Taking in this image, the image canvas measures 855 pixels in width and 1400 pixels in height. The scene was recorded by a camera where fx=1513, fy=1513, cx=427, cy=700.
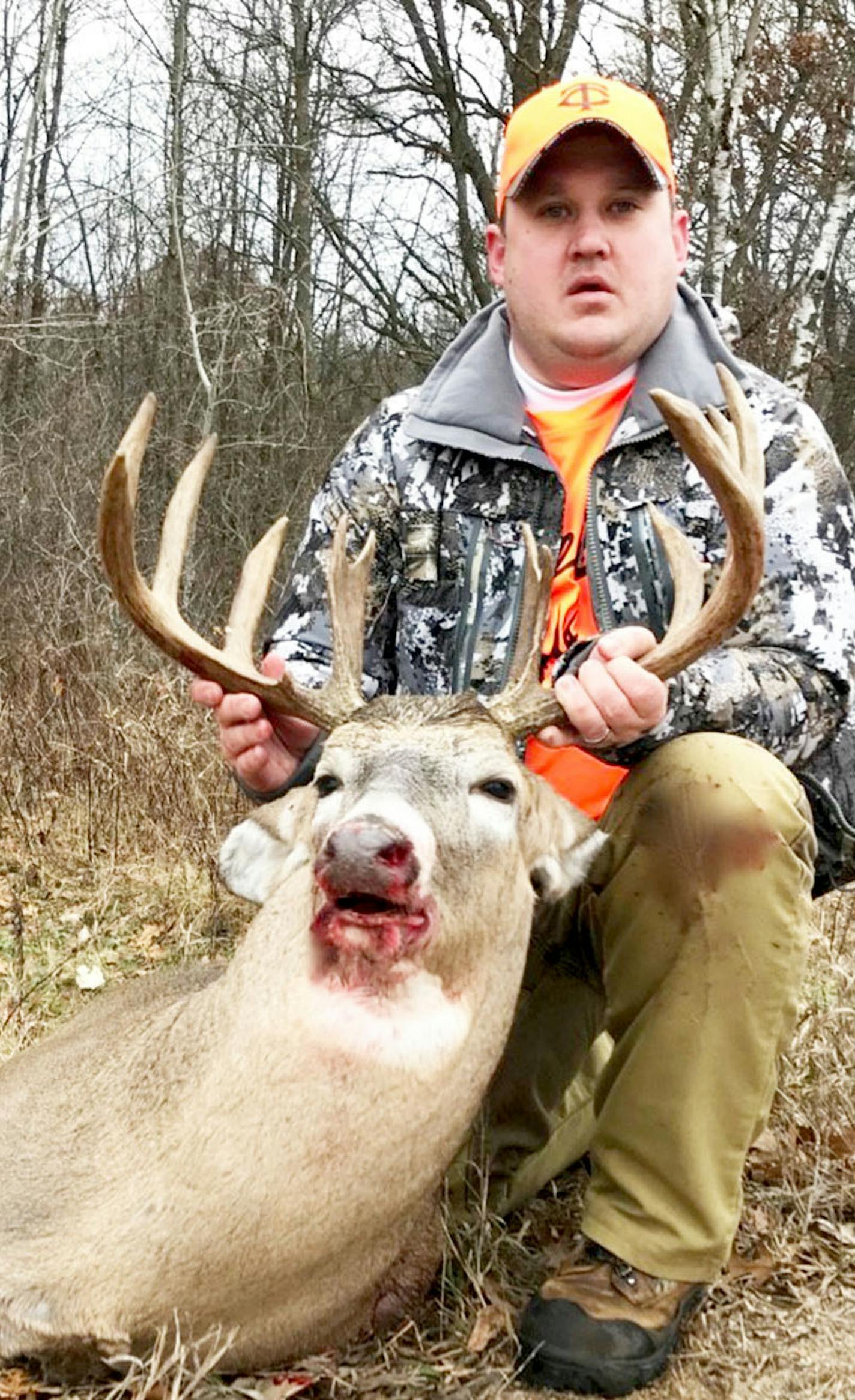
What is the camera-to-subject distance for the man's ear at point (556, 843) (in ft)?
8.89

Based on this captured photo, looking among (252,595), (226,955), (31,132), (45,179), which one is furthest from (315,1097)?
(45,179)

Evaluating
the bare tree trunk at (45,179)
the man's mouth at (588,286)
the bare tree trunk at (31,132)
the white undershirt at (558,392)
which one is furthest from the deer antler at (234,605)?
the bare tree trunk at (45,179)

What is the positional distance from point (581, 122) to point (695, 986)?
1892mm

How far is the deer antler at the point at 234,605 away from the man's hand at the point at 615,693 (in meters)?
0.39

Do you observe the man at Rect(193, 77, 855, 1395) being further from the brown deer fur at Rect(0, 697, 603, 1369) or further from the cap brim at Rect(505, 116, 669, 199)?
the brown deer fur at Rect(0, 697, 603, 1369)

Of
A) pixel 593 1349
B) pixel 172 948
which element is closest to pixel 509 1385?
pixel 593 1349

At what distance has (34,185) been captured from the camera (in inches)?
482

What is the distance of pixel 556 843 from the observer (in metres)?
2.78

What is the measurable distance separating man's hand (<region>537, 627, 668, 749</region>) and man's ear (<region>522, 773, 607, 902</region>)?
156 mm

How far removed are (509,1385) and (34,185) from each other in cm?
1151

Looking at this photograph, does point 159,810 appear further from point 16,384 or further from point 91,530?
point 16,384

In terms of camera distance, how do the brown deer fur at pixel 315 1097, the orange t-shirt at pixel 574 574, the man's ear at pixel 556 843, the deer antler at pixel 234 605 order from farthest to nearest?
the orange t-shirt at pixel 574 574, the man's ear at pixel 556 843, the deer antler at pixel 234 605, the brown deer fur at pixel 315 1097

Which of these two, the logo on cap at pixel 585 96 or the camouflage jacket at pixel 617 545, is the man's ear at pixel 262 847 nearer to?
the camouflage jacket at pixel 617 545

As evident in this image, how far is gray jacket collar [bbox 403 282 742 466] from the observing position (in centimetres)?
325
